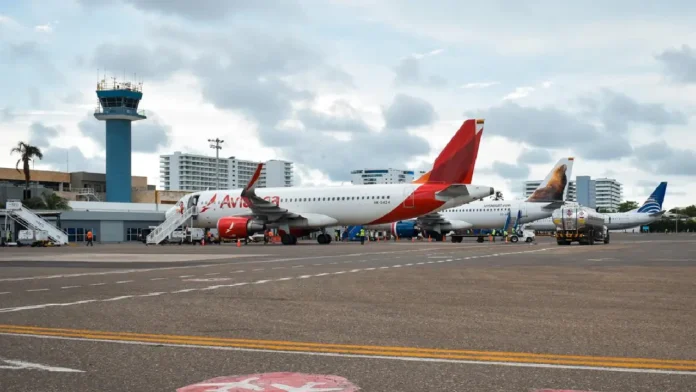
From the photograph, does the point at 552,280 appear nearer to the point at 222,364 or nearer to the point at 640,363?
the point at 640,363

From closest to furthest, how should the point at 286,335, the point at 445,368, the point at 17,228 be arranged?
the point at 445,368 < the point at 286,335 < the point at 17,228

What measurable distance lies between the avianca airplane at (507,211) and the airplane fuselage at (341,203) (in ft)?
51.7

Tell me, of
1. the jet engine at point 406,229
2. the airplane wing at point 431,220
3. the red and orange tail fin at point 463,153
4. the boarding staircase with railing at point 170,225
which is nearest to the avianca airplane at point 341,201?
the red and orange tail fin at point 463,153

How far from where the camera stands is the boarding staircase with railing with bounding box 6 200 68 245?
2657 inches

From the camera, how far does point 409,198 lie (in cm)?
5262

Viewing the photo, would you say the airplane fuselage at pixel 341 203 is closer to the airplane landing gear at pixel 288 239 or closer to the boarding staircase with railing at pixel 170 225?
the boarding staircase with railing at pixel 170 225

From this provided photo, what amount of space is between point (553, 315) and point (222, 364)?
5.53 meters

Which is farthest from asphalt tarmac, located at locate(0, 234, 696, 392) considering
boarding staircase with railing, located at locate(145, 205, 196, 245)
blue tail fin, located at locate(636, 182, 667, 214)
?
blue tail fin, located at locate(636, 182, 667, 214)

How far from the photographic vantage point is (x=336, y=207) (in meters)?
56.1

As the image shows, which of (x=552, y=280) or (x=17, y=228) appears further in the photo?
(x=17, y=228)

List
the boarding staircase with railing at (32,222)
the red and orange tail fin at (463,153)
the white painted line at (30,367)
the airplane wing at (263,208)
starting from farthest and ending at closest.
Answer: the boarding staircase with railing at (32,222), the airplane wing at (263,208), the red and orange tail fin at (463,153), the white painted line at (30,367)

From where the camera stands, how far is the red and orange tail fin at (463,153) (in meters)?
51.8

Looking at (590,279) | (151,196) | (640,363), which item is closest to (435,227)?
(590,279)

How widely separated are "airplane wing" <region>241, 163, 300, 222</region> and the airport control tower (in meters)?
66.1
